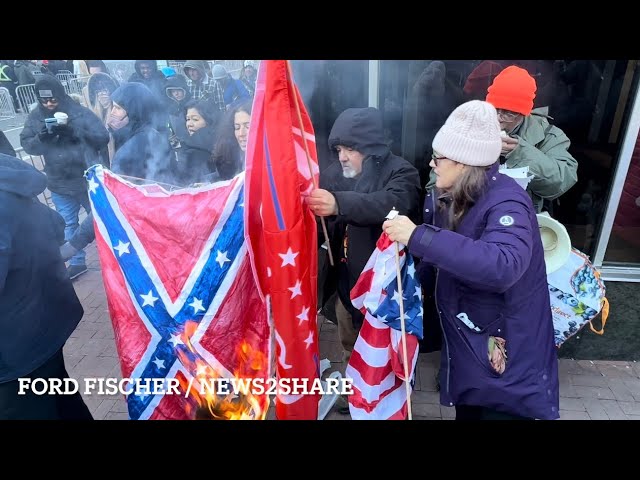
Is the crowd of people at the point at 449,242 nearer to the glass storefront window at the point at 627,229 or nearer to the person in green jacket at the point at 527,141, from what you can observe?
the person in green jacket at the point at 527,141

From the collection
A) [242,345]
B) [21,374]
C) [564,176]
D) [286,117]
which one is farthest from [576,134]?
[21,374]

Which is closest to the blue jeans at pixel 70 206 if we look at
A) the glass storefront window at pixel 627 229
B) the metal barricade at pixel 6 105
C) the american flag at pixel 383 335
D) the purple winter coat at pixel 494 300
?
the american flag at pixel 383 335

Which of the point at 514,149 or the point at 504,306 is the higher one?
the point at 514,149

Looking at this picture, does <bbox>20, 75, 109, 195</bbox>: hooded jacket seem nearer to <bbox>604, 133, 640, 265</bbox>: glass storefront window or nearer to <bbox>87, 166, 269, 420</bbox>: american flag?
<bbox>87, 166, 269, 420</bbox>: american flag

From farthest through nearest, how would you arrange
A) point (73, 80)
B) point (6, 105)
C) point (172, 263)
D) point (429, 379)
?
point (6, 105) < point (73, 80) < point (429, 379) < point (172, 263)

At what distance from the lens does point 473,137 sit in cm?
177

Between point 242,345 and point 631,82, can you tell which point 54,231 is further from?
point 631,82

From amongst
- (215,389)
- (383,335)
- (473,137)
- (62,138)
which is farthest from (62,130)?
(473,137)

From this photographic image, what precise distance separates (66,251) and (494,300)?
209 centimetres

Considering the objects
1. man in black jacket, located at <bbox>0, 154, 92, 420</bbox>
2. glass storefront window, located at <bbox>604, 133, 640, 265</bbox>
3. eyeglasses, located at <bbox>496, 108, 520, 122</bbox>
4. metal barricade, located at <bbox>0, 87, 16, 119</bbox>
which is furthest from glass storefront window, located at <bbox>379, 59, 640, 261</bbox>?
metal barricade, located at <bbox>0, 87, 16, 119</bbox>

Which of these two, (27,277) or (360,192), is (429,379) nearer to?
(360,192)

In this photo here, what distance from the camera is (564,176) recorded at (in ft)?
8.44

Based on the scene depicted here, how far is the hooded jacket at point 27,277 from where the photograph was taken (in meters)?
1.94

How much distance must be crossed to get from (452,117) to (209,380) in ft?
5.40
